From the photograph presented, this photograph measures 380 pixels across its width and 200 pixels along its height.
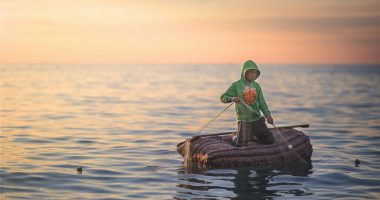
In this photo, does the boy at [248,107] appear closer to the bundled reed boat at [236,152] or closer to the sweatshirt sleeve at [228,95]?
the sweatshirt sleeve at [228,95]

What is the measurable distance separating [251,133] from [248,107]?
2.36 feet

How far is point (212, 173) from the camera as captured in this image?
1253cm

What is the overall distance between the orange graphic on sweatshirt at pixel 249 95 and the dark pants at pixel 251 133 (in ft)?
1.65

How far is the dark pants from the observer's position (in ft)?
43.2

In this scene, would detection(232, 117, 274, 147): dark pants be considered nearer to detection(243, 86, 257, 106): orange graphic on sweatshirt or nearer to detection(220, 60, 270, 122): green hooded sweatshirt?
detection(220, 60, 270, 122): green hooded sweatshirt

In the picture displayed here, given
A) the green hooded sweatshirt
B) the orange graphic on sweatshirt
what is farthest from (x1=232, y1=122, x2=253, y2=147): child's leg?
the orange graphic on sweatshirt

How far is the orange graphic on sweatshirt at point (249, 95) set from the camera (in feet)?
42.9

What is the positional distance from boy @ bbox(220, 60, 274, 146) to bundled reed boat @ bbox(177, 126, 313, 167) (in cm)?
25

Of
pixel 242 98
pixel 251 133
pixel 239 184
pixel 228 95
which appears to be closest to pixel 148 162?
pixel 251 133

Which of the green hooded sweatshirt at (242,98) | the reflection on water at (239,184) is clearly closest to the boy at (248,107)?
the green hooded sweatshirt at (242,98)

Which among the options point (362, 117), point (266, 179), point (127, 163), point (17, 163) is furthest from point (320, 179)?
point (362, 117)

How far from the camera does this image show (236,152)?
12.8 meters

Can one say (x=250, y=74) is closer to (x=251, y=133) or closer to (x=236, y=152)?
(x=251, y=133)

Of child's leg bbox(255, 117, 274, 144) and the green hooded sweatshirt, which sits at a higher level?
the green hooded sweatshirt
